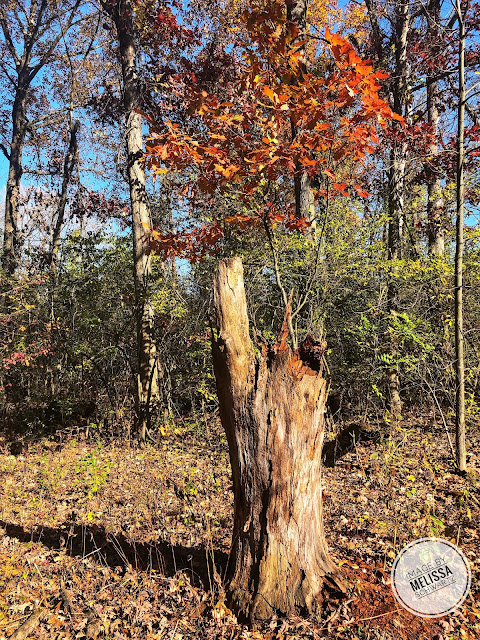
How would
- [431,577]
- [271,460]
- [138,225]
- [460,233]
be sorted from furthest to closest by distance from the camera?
[138,225], [460,233], [431,577], [271,460]

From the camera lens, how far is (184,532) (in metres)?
4.12

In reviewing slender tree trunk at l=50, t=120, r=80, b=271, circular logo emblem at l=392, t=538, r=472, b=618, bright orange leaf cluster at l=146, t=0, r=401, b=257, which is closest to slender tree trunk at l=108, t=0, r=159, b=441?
bright orange leaf cluster at l=146, t=0, r=401, b=257

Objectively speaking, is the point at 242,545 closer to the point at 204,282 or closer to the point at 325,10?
the point at 204,282

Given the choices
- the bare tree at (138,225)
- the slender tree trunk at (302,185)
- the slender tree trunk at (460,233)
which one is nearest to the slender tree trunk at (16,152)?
the bare tree at (138,225)

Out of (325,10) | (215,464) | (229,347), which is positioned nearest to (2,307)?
(215,464)

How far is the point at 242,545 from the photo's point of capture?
9.41 feet

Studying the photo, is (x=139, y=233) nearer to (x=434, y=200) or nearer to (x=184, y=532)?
(x=184, y=532)

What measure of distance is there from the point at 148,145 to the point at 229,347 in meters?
2.77

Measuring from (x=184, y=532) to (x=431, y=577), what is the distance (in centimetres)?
219

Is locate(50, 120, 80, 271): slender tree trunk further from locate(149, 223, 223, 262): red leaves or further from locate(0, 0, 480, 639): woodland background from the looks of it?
locate(149, 223, 223, 262): red leaves

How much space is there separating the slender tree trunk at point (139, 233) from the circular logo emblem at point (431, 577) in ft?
15.8

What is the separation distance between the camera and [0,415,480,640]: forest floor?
9.05 ft

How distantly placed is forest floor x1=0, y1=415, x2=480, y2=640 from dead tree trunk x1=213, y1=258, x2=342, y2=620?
0.18 m

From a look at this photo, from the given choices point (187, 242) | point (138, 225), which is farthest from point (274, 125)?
point (138, 225)
